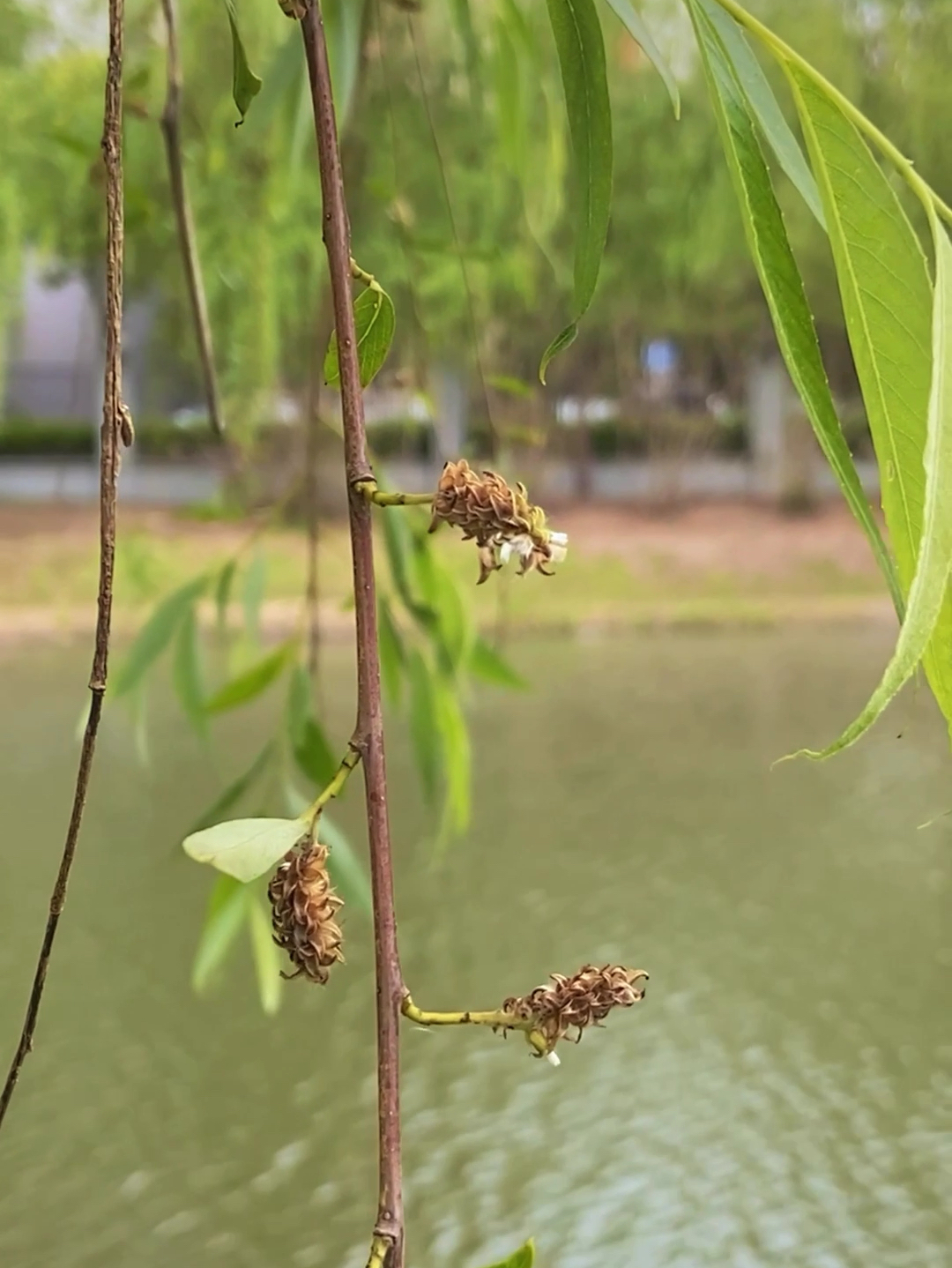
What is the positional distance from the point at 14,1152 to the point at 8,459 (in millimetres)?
3269

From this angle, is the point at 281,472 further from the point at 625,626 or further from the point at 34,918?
the point at 34,918

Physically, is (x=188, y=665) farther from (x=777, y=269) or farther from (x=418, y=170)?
(x=418, y=170)

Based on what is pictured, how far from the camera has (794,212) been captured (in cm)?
173

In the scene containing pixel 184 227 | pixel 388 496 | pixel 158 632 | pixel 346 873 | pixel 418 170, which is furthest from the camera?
pixel 418 170

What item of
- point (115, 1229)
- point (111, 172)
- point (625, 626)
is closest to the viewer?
point (111, 172)

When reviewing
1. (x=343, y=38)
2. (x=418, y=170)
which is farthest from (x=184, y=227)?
(x=418, y=170)

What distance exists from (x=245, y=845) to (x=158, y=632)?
455mm

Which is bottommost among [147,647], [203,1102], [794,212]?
[203,1102]

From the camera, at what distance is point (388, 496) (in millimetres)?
109

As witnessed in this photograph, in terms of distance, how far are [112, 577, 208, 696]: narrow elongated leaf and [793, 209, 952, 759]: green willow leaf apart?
44 cm

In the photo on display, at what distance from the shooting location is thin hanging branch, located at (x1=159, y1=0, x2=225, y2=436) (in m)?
0.29

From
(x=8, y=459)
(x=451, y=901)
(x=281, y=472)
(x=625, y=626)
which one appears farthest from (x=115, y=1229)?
(x=8, y=459)

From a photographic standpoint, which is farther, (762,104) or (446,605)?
(446,605)

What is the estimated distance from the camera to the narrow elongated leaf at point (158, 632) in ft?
1.80
